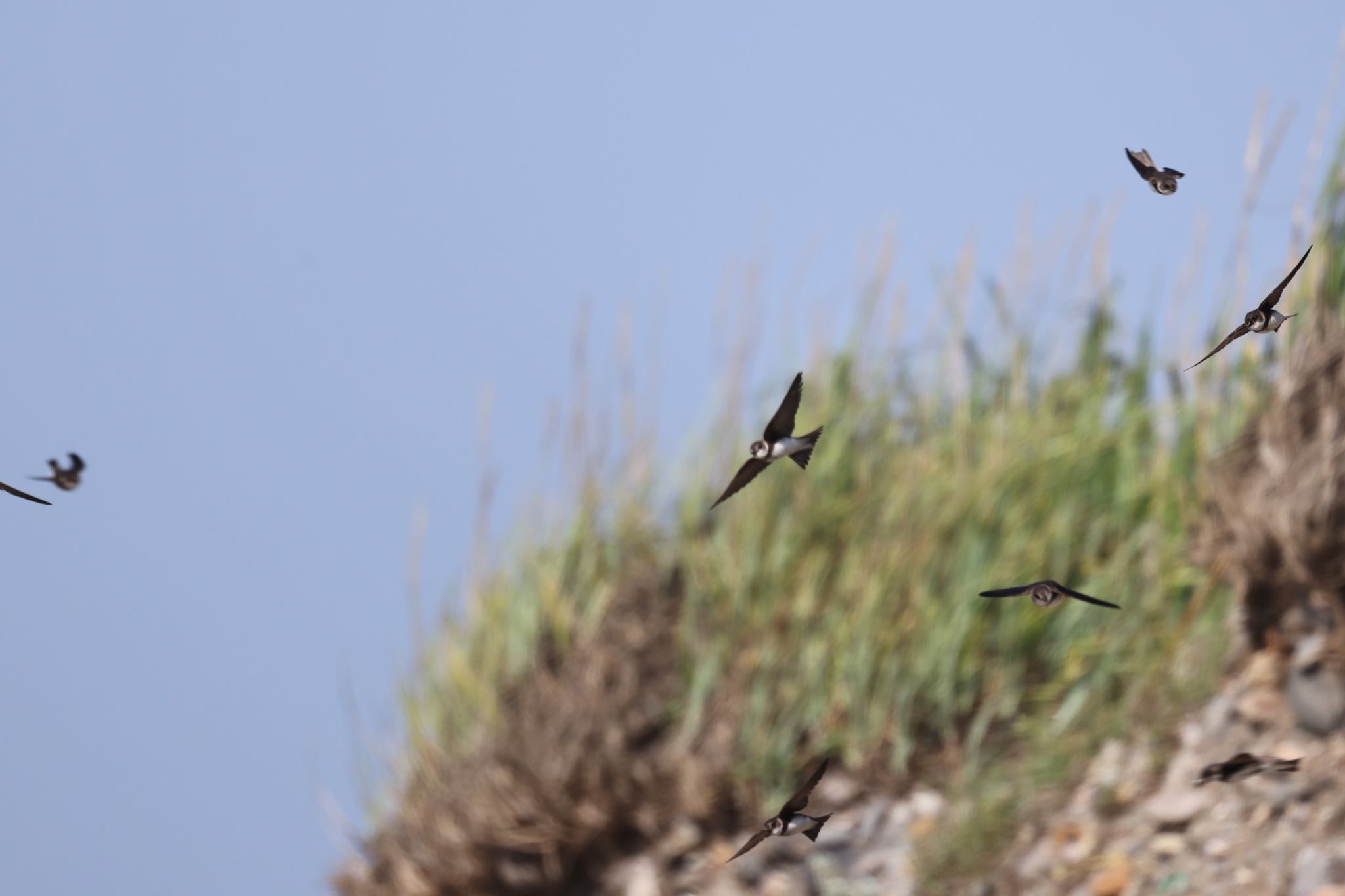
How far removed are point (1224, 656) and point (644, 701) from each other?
214cm

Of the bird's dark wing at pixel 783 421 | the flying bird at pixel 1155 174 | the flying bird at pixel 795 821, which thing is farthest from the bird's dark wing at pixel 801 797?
the flying bird at pixel 1155 174

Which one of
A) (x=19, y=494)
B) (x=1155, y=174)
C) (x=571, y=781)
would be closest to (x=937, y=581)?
(x=571, y=781)

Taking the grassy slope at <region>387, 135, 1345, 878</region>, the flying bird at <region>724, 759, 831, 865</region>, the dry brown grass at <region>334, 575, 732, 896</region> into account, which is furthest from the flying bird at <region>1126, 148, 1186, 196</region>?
the dry brown grass at <region>334, 575, 732, 896</region>

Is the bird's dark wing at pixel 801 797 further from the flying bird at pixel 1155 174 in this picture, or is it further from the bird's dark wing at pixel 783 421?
the flying bird at pixel 1155 174

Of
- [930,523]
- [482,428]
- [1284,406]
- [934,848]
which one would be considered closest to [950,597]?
[930,523]

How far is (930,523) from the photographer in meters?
6.04

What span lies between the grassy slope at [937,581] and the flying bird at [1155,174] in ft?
9.91

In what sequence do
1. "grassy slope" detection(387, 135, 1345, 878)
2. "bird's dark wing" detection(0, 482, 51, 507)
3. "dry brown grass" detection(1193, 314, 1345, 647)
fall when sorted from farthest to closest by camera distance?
"grassy slope" detection(387, 135, 1345, 878) < "dry brown grass" detection(1193, 314, 1345, 647) < "bird's dark wing" detection(0, 482, 51, 507)

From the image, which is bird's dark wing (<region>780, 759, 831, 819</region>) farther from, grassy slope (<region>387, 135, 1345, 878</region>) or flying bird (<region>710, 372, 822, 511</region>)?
grassy slope (<region>387, 135, 1345, 878</region>)

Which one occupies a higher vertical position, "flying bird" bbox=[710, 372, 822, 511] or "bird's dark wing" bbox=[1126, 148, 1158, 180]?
"bird's dark wing" bbox=[1126, 148, 1158, 180]

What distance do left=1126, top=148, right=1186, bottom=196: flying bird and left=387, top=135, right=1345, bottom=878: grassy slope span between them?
302 centimetres

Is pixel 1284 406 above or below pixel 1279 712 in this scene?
above

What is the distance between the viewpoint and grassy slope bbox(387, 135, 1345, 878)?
5.50 metres

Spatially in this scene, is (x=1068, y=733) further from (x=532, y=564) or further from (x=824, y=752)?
(x=532, y=564)
